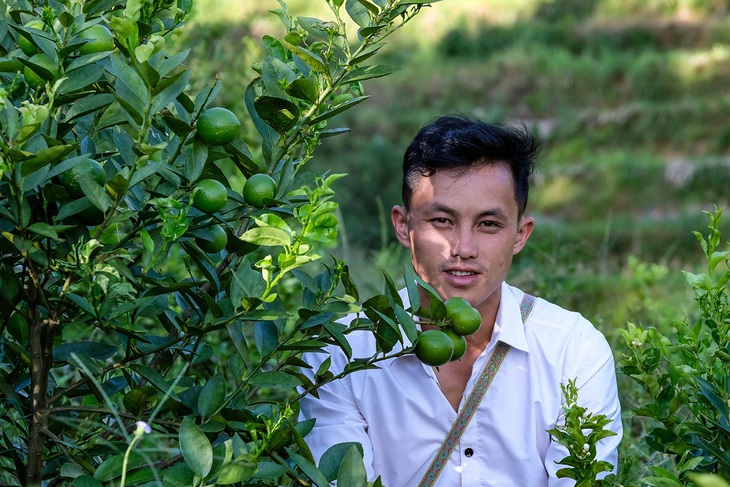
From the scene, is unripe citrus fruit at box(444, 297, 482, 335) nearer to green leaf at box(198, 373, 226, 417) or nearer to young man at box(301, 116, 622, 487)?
green leaf at box(198, 373, 226, 417)

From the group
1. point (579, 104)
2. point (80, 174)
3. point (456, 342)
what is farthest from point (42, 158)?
point (579, 104)

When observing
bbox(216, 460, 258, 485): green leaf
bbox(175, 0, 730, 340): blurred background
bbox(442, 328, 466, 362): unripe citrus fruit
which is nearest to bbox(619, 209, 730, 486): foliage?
bbox(442, 328, 466, 362): unripe citrus fruit

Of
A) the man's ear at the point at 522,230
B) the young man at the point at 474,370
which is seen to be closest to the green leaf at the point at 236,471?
the young man at the point at 474,370

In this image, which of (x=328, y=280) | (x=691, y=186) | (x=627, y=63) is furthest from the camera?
(x=627, y=63)

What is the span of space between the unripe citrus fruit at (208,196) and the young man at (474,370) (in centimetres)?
66

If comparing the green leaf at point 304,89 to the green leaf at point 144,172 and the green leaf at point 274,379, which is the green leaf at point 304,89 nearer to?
the green leaf at point 144,172

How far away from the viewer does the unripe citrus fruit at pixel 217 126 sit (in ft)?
3.25

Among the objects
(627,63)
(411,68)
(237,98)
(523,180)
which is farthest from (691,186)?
(523,180)

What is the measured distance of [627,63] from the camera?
9.61 m

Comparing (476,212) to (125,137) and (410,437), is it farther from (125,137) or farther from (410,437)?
(125,137)

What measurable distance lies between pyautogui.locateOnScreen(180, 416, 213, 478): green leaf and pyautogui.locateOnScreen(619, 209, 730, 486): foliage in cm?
51

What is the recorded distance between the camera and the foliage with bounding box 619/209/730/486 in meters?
1.12

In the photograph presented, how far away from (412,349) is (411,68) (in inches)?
368

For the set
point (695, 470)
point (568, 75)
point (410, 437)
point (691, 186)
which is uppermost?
point (695, 470)
